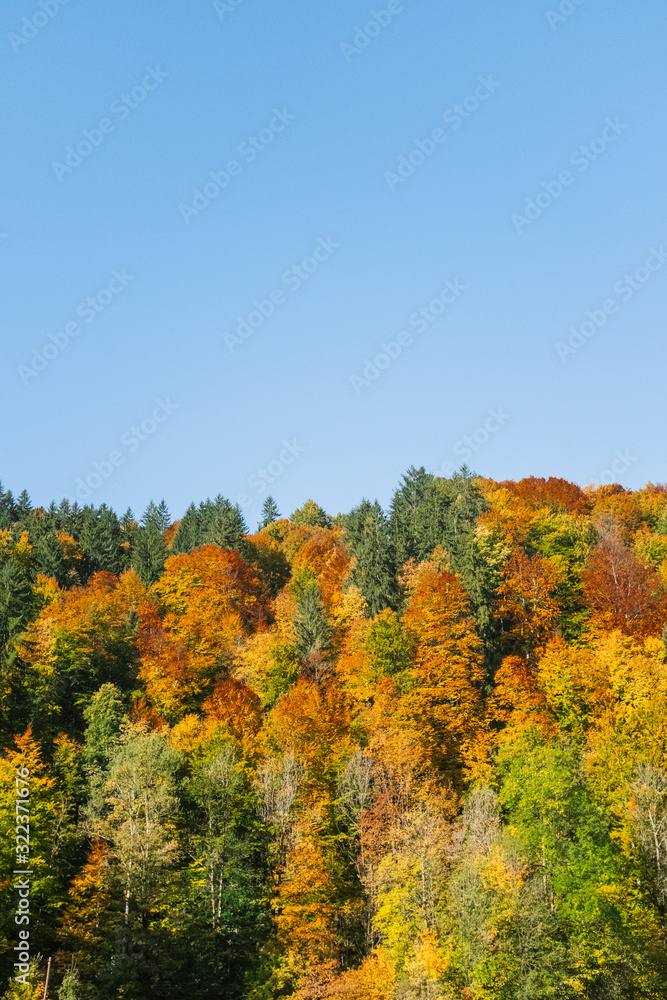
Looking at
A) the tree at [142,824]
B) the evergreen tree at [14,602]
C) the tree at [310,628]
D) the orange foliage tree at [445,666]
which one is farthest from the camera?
the tree at [310,628]

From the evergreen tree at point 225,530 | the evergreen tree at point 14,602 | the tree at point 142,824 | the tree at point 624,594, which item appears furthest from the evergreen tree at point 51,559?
the tree at point 624,594

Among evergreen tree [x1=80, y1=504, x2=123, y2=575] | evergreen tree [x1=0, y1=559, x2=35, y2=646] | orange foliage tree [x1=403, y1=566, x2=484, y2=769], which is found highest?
evergreen tree [x1=80, y1=504, x2=123, y2=575]

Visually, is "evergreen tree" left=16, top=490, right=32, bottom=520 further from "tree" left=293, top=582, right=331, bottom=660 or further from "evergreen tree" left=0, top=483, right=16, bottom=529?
"tree" left=293, top=582, right=331, bottom=660

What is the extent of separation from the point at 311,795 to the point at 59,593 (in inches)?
1444

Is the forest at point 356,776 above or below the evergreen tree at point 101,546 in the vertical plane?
below

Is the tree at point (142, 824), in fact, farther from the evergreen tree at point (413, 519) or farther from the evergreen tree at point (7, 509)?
the evergreen tree at point (7, 509)

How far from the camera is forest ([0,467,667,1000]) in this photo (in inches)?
1630

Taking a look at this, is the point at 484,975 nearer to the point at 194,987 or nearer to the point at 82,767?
the point at 194,987

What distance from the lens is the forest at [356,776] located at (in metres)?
41.4

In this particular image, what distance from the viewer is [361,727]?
59.4m

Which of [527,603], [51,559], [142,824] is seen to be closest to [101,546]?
[51,559]

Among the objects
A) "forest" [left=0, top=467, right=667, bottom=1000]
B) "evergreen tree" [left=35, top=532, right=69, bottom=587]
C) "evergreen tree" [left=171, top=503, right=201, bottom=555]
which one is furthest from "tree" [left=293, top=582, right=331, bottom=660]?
"evergreen tree" [left=171, top=503, right=201, bottom=555]

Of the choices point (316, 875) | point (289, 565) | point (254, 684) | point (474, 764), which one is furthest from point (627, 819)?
point (289, 565)

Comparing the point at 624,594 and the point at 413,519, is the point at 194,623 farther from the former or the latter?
the point at 624,594
